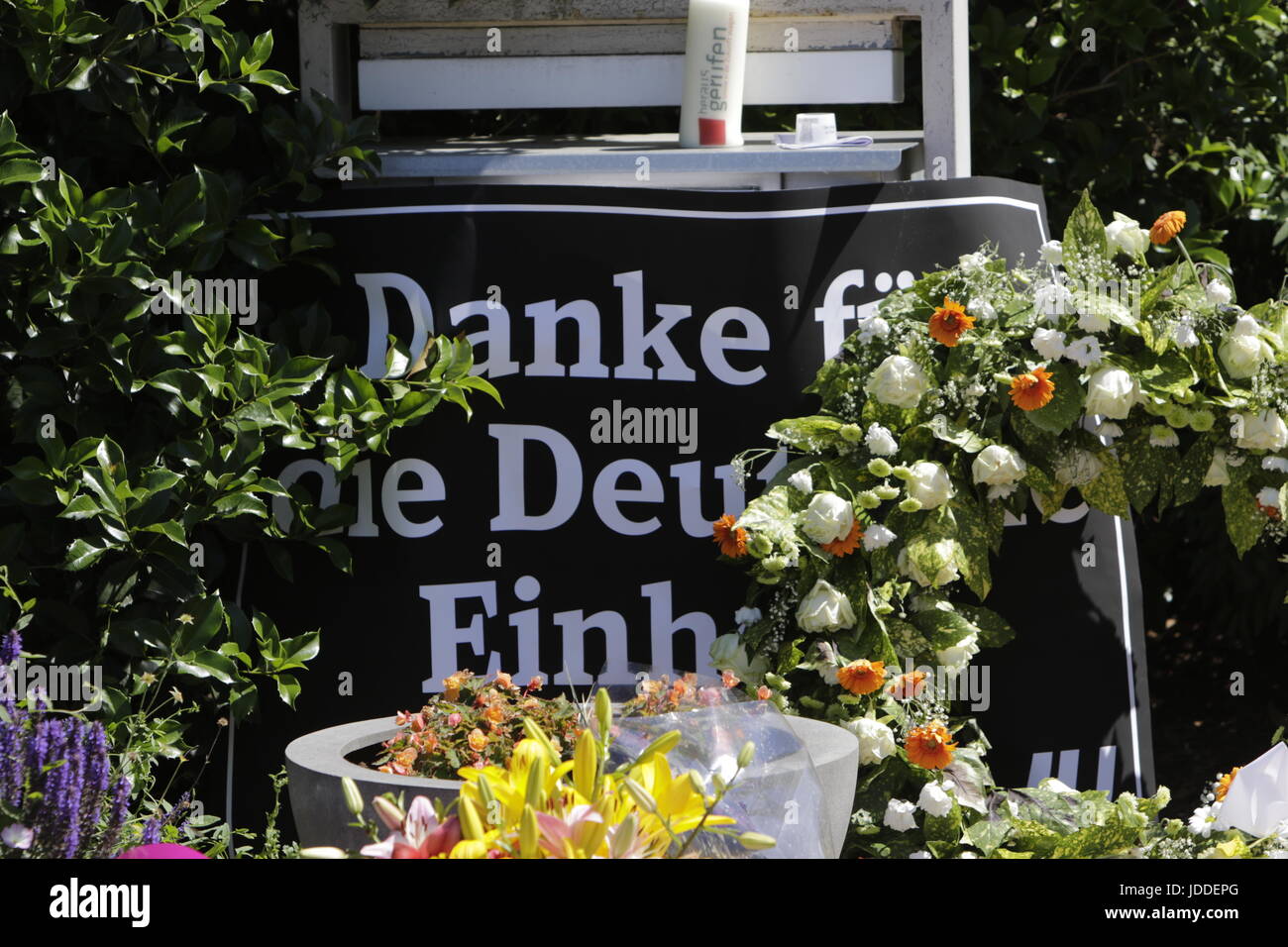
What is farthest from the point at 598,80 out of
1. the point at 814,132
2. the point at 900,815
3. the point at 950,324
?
the point at 900,815

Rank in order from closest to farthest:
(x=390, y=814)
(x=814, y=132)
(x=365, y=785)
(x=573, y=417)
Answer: (x=390, y=814), (x=365, y=785), (x=573, y=417), (x=814, y=132)

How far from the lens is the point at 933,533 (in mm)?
2578

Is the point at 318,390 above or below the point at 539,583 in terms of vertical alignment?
above

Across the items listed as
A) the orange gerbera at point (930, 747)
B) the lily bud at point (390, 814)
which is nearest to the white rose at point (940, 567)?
the orange gerbera at point (930, 747)

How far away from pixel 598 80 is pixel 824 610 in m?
1.32

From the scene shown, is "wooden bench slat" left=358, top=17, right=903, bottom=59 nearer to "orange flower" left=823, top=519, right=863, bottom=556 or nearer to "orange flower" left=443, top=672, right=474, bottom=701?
"orange flower" left=823, top=519, right=863, bottom=556

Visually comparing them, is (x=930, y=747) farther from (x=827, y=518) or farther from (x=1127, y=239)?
(x=1127, y=239)

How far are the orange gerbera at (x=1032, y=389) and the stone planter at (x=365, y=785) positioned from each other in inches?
32.5

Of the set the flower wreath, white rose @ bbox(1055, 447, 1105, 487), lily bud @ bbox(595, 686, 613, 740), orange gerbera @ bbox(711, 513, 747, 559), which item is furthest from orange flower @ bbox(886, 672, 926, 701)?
lily bud @ bbox(595, 686, 613, 740)

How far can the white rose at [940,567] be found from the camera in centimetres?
254

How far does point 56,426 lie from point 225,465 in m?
0.32

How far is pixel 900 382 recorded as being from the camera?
2.56 metres
